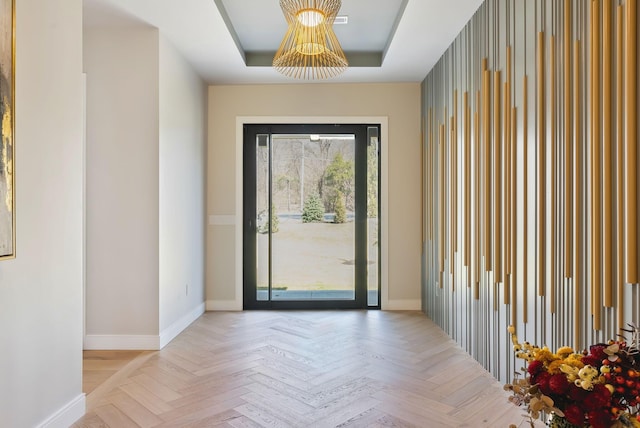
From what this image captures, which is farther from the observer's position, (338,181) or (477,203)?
(338,181)

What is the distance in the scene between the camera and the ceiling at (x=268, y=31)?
3285mm

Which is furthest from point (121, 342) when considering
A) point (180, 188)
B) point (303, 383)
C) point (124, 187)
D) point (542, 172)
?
point (542, 172)

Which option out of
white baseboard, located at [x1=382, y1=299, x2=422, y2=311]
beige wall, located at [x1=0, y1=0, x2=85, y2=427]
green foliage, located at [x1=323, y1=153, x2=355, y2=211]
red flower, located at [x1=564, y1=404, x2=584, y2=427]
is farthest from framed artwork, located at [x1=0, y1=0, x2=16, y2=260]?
white baseboard, located at [x1=382, y1=299, x2=422, y2=311]

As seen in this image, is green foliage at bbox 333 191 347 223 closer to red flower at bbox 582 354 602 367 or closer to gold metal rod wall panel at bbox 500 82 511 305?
gold metal rod wall panel at bbox 500 82 511 305

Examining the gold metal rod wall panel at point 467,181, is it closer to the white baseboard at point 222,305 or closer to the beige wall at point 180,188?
the beige wall at point 180,188

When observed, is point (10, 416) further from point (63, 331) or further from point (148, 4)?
point (148, 4)

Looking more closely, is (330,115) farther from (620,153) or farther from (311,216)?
(620,153)

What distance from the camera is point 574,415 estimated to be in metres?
1.03

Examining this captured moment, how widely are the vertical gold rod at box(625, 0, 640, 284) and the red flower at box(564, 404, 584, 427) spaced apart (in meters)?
0.88

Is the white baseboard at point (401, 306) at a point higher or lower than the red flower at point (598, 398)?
lower

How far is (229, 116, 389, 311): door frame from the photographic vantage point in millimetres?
5141

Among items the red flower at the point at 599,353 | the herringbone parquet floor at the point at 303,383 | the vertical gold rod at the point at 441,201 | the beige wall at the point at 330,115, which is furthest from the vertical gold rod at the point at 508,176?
the beige wall at the point at 330,115

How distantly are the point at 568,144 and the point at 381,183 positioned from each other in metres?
3.11

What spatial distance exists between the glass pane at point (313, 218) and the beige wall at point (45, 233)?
9.50 ft
